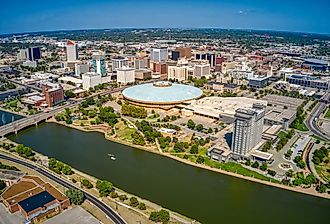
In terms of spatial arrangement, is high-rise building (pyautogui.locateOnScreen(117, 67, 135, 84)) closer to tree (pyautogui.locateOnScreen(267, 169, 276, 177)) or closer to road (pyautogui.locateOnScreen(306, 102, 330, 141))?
road (pyautogui.locateOnScreen(306, 102, 330, 141))

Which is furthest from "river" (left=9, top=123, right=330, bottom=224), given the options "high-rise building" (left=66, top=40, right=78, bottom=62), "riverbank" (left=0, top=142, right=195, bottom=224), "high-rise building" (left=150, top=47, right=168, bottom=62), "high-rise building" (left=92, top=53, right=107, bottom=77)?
"high-rise building" (left=66, top=40, right=78, bottom=62)

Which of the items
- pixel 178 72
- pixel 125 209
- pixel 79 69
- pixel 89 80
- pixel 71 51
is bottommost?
pixel 125 209

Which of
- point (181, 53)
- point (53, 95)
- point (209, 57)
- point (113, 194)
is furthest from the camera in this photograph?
point (181, 53)

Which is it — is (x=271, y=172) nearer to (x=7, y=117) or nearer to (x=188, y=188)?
(x=188, y=188)

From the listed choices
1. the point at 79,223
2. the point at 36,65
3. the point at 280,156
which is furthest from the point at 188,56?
the point at 79,223

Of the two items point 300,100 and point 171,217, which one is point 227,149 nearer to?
point 171,217

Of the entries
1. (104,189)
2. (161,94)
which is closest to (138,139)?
(104,189)

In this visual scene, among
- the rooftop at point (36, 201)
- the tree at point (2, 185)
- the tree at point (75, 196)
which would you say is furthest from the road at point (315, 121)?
the tree at point (2, 185)
